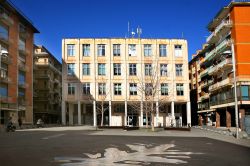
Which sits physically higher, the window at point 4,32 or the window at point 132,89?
the window at point 4,32

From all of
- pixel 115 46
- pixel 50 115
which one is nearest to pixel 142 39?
pixel 115 46

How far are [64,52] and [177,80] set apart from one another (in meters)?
21.7

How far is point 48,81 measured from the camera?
267ft

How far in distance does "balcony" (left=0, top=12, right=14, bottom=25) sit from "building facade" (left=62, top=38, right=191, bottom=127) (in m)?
10.5

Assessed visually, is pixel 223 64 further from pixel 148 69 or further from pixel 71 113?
pixel 71 113

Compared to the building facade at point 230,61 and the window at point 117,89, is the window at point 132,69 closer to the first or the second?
the window at point 117,89

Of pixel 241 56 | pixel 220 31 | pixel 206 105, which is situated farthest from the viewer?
pixel 206 105

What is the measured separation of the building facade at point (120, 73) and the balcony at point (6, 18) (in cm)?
1048

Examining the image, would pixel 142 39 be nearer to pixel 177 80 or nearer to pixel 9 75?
pixel 177 80

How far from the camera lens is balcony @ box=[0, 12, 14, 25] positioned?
53134 mm

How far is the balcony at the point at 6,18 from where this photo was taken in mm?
53134

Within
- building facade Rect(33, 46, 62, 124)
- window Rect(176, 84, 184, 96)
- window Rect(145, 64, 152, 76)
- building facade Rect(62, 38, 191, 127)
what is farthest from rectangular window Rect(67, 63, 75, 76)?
window Rect(176, 84, 184, 96)

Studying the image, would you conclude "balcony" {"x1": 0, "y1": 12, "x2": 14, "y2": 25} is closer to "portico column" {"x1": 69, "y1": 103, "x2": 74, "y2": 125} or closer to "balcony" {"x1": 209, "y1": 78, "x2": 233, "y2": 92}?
"portico column" {"x1": 69, "y1": 103, "x2": 74, "y2": 125}

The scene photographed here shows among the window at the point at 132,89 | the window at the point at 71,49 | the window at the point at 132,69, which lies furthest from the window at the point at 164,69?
the window at the point at 71,49
